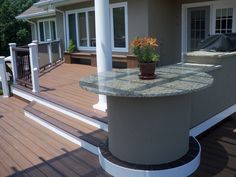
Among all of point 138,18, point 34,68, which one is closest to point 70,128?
point 34,68

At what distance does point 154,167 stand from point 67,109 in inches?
100

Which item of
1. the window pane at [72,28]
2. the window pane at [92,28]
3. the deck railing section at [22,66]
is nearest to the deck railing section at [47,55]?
the window pane at [72,28]

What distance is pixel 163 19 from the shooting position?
867 cm

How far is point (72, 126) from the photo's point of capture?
461cm

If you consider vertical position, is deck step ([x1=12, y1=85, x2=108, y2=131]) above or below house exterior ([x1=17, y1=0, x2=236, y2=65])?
below

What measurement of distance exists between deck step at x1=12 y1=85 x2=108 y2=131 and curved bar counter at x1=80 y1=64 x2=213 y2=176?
1089mm

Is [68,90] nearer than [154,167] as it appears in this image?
No

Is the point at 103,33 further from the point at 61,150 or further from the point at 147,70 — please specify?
the point at 61,150

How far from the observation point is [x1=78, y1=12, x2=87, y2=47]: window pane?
10.9 m

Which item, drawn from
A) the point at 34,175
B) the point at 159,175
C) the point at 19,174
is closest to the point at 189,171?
the point at 159,175

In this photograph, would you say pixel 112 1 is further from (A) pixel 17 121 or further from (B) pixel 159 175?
→ (B) pixel 159 175

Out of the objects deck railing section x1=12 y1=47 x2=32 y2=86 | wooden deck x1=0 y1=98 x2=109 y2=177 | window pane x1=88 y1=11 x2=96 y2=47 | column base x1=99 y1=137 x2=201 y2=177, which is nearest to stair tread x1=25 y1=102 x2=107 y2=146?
wooden deck x1=0 y1=98 x2=109 y2=177

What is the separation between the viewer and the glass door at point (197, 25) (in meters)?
8.16

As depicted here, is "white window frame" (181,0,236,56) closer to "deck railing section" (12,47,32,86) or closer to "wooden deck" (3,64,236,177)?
"wooden deck" (3,64,236,177)
